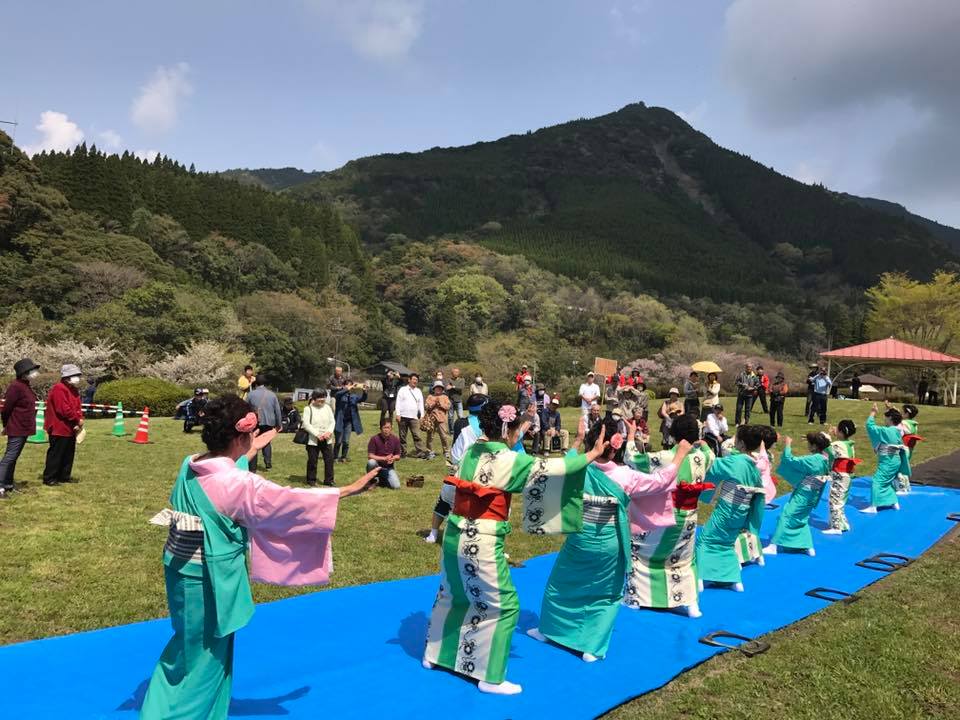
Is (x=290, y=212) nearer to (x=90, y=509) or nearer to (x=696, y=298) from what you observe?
(x=696, y=298)

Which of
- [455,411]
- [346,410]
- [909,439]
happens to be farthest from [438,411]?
[909,439]

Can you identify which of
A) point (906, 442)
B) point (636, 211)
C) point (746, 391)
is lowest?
point (906, 442)

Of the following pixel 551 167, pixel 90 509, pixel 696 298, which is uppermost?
pixel 551 167

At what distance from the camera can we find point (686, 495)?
587cm

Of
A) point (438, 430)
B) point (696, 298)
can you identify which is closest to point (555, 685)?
point (438, 430)


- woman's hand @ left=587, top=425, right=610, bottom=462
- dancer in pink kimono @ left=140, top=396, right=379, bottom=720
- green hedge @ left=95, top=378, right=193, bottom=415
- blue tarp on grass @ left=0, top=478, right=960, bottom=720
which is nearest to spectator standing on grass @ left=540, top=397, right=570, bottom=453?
blue tarp on grass @ left=0, top=478, right=960, bottom=720

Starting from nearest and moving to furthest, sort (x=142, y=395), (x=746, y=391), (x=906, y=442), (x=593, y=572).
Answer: (x=593, y=572), (x=906, y=442), (x=746, y=391), (x=142, y=395)

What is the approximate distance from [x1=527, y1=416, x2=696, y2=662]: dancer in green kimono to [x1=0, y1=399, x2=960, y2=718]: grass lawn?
0.67 m

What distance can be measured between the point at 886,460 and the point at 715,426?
9.02ft

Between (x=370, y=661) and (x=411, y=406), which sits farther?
(x=411, y=406)

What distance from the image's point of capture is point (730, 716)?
411 centimetres

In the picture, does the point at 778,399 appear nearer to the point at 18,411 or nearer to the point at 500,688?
the point at 500,688

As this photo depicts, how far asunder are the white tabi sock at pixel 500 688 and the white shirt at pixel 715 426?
9.14 m

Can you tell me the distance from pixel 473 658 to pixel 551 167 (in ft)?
536
